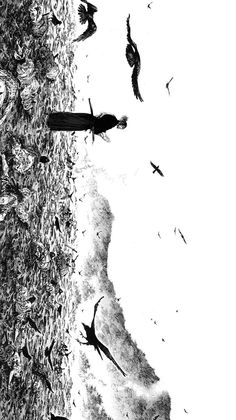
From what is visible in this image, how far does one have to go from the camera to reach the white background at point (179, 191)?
89 centimetres

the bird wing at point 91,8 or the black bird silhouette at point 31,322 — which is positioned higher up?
the bird wing at point 91,8

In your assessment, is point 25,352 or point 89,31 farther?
point 89,31

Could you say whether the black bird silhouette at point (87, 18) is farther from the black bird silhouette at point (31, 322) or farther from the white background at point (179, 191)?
the black bird silhouette at point (31, 322)

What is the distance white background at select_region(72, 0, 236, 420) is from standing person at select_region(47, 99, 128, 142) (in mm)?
14

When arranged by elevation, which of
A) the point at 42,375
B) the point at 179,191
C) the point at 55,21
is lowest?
the point at 42,375

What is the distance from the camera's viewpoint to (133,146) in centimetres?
91

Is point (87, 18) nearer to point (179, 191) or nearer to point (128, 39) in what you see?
point (128, 39)

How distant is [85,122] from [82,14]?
0.16m

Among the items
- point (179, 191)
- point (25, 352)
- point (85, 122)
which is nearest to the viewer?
point (25, 352)

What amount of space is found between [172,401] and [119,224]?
0.93ft

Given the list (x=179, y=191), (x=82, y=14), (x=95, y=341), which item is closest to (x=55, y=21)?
(x=82, y=14)

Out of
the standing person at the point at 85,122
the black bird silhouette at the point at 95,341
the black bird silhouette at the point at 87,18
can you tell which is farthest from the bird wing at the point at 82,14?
the black bird silhouette at the point at 95,341

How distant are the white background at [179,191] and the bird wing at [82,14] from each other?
0.05 meters

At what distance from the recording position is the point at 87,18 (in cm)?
84
